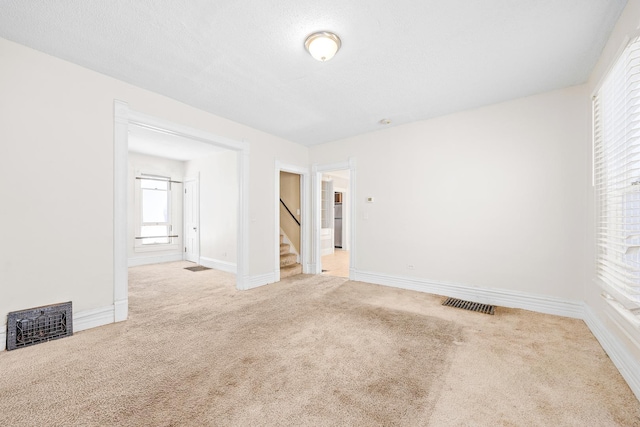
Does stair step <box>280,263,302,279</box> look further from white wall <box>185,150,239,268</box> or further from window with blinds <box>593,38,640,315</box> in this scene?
window with blinds <box>593,38,640,315</box>

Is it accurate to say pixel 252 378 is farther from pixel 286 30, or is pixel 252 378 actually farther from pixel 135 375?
pixel 286 30

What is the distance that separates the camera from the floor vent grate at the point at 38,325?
2314mm

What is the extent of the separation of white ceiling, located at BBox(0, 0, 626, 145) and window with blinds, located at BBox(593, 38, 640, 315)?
46 cm

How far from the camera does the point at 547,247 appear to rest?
3244mm

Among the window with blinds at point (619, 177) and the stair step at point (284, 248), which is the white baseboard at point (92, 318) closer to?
the stair step at point (284, 248)

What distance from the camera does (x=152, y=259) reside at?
6621mm

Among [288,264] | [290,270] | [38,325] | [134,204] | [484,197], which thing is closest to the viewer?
[38,325]

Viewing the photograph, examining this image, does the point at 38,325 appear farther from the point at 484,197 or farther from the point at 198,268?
the point at 484,197

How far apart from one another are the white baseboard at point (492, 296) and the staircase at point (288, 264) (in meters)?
1.67

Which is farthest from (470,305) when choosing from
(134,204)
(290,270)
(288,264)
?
(134,204)

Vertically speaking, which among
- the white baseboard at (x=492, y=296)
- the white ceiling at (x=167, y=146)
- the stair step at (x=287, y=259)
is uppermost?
the white ceiling at (x=167, y=146)

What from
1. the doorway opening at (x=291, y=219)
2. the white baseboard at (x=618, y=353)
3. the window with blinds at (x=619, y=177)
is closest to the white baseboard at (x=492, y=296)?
the white baseboard at (x=618, y=353)

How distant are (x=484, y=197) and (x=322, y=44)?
9.75 feet

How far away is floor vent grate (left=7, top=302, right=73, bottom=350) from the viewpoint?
231cm
